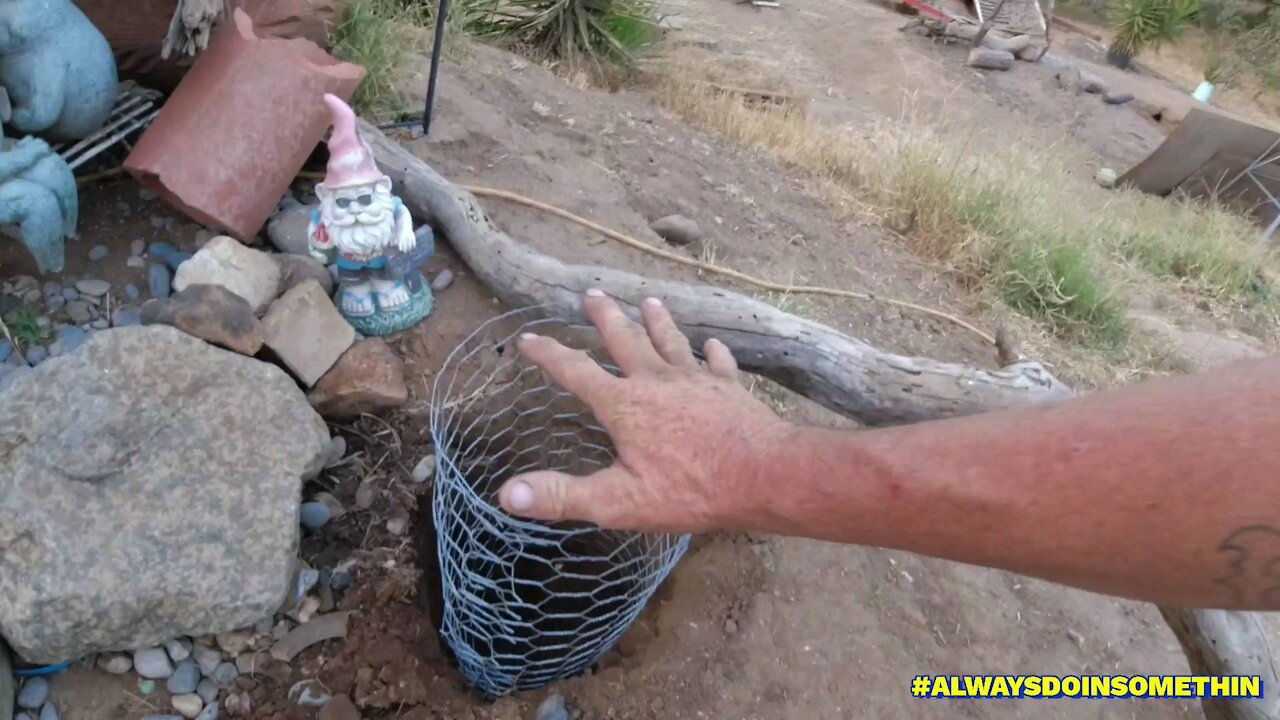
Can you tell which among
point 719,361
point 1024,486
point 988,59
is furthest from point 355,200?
point 988,59

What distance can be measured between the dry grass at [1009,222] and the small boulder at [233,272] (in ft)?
9.35

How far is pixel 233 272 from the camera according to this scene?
6.90 feet

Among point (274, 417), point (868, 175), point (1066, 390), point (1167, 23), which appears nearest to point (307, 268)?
point (274, 417)

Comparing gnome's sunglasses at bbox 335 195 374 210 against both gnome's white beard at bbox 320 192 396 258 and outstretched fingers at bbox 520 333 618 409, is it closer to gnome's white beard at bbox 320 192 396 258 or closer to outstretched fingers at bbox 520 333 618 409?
gnome's white beard at bbox 320 192 396 258

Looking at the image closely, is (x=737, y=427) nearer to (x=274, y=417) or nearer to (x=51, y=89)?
(x=274, y=417)

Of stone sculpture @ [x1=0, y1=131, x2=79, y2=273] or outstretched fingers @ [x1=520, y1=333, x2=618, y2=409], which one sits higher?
outstretched fingers @ [x1=520, y1=333, x2=618, y2=409]

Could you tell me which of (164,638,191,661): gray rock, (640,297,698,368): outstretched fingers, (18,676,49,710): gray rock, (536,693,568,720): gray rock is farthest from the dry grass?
(18,676,49,710): gray rock

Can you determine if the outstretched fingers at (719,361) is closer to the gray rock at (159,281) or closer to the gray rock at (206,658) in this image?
the gray rock at (206,658)

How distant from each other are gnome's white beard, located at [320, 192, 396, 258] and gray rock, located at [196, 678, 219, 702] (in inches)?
37.4

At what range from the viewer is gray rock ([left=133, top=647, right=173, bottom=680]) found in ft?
5.59

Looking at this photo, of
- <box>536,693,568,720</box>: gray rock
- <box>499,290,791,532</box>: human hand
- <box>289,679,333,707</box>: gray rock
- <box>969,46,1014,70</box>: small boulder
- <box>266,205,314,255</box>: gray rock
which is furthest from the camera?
<box>969,46,1014,70</box>: small boulder

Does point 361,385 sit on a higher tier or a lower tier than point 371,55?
lower

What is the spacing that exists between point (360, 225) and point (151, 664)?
998mm

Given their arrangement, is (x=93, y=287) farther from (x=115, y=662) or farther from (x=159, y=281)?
(x=115, y=662)
